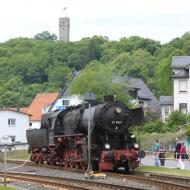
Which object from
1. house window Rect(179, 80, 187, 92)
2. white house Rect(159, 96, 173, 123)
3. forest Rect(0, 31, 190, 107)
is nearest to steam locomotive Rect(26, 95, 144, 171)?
house window Rect(179, 80, 187, 92)

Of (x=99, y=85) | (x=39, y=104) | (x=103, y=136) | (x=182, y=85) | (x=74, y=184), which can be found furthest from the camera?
A: (x=39, y=104)

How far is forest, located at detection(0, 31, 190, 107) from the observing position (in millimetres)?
120188

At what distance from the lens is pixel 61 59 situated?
6270 inches

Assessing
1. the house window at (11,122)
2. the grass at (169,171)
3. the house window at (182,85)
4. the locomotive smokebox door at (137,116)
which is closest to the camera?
the grass at (169,171)

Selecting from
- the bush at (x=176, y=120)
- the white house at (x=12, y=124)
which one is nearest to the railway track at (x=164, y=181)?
the bush at (x=176, y=120)

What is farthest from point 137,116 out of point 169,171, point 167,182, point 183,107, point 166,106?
point 166,106

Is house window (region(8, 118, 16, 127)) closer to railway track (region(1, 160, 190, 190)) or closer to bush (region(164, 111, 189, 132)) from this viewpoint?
bush (region(164, 111, 189, 132))

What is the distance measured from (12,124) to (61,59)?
253 ft

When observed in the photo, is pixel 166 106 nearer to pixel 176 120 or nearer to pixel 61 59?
pixel 176 120

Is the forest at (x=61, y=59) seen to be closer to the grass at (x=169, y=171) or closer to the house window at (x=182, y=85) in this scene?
the house window at (x=182, y=85)

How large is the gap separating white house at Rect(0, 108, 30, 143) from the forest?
35733mm

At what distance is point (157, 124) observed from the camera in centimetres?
6119

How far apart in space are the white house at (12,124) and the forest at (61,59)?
3573 cm

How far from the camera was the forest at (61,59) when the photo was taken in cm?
12019
